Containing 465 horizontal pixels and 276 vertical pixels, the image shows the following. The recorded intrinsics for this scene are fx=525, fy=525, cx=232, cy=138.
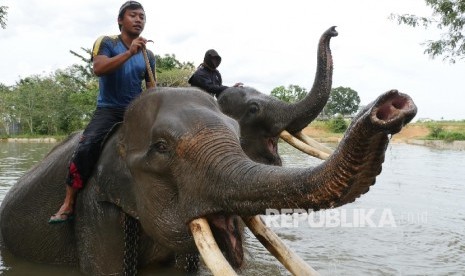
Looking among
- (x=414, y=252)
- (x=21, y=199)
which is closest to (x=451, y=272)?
(x=414, y=252)

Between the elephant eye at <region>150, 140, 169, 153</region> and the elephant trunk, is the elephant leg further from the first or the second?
the elephant trunk

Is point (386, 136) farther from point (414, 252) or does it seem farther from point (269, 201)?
point (414, 252)

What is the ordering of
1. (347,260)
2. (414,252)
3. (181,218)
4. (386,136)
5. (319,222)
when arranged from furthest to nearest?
(319,222) → (414,252) → (347,260) → (181,218) → (386,136)

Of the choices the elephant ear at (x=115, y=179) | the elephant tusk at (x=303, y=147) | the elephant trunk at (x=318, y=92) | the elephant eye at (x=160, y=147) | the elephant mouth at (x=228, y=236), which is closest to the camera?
the elephant mouth at (x=228, y=236)

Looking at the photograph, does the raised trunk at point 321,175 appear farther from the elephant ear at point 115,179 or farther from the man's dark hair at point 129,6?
the man's dark hair at point 129,6

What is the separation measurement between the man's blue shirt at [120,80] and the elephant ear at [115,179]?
404 mm

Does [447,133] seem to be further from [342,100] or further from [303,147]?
[342,100]

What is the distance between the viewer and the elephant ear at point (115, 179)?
3.13 m

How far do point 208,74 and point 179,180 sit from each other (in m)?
3.50

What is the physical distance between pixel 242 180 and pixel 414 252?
12.7 ft

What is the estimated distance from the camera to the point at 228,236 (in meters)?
2.56

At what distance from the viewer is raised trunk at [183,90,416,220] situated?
166 centimetres

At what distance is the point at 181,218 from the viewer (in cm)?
276

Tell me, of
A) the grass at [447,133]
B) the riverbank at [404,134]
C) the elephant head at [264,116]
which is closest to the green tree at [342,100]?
the riverbank at [404,134]
